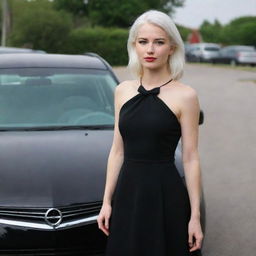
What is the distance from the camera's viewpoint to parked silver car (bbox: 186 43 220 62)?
144 ft

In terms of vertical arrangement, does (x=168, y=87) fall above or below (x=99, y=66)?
above

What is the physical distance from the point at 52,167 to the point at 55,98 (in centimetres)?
131

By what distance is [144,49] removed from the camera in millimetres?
2584

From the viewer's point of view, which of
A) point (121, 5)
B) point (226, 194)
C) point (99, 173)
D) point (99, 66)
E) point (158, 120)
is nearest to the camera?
point (158, 120)

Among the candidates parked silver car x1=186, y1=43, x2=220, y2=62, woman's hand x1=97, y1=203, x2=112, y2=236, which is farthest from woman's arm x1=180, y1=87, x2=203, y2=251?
parked silver car x1=186, y1=43, x2=220, y2=62

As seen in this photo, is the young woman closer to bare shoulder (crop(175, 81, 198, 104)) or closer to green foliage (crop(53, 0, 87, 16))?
bare shoulder (crop(175, 81, 198, 104))

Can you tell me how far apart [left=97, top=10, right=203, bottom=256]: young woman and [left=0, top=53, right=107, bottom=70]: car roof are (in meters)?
2.75

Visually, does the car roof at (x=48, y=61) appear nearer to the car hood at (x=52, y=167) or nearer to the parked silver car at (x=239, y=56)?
the car hood at (x=52, y=167)

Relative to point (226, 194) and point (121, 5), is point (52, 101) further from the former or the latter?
point (121, 5)

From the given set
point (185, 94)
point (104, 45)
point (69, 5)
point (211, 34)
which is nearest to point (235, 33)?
point (211, 34)

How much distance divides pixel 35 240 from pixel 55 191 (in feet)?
1.04

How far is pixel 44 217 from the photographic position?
11.1 ft

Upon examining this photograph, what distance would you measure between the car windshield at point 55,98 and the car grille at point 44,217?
1327 millimetres

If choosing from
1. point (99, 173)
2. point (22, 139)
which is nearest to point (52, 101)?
point (22, 139)
